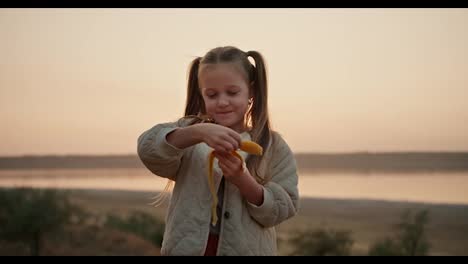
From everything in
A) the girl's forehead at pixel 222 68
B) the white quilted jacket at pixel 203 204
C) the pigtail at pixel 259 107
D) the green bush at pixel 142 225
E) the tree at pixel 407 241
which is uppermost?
the girl's forehead at pixel 222 68

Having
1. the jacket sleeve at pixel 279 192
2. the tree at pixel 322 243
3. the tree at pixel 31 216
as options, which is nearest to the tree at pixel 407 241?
the tree at pixel 322 243

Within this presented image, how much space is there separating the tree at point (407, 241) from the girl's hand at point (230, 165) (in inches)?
281

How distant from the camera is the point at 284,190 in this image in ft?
9.10

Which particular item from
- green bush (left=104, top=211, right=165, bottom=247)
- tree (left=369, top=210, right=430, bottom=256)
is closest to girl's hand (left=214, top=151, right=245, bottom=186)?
tree (left=369, top=210, right=430, bottom=256)

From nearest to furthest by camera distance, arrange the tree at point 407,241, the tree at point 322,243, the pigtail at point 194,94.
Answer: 1. the pigtail at point 194,94
2. the tree at point 322,243
3. the tree at point 407,241

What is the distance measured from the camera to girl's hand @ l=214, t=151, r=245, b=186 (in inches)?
99.5

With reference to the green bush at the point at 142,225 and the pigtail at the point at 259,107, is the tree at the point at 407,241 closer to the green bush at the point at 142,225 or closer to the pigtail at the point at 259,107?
the green bush at the point at 142,225

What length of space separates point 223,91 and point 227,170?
1.13ft

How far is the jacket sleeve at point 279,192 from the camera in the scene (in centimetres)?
267

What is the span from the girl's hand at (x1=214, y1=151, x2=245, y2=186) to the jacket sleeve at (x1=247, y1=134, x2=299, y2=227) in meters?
0.17

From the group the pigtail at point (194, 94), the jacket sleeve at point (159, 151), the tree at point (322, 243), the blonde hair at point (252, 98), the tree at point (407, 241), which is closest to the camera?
the jacket sleeve at point (159, 151)

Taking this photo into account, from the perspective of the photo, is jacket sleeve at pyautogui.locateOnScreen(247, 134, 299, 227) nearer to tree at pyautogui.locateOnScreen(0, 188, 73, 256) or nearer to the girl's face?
the girl's face

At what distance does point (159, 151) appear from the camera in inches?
105

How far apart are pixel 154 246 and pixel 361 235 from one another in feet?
11.2
